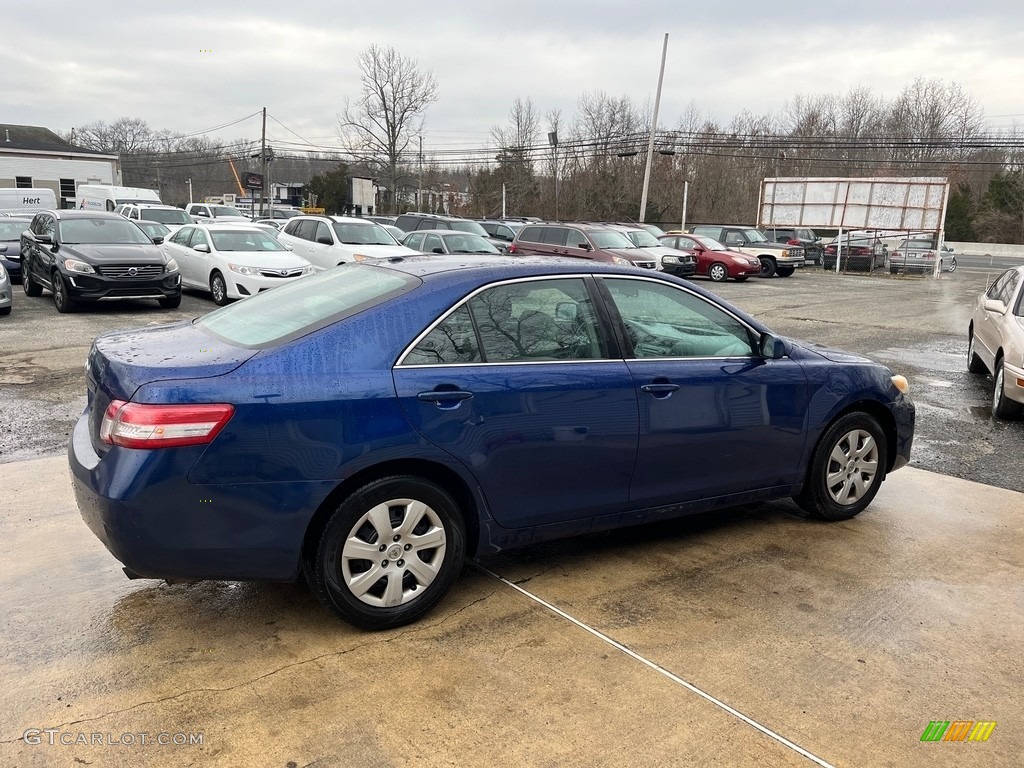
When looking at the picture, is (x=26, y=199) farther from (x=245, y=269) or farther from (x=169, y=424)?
(x=169, y=424)

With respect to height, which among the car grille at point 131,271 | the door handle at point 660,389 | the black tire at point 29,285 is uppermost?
the door handle at point 660,389

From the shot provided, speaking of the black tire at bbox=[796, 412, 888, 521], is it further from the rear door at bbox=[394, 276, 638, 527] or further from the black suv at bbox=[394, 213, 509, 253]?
the black suv at bbox=[394, 213, 509, 253]

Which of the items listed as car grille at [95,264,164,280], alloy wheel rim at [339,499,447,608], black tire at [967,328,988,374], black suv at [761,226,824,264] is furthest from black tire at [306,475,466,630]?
black suv at [761,226,824,264]

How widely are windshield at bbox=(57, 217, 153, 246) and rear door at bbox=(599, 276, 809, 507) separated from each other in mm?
12579

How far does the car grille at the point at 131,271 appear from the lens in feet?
42.4

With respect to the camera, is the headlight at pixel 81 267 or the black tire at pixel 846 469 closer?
the black tire at pixel 846 469

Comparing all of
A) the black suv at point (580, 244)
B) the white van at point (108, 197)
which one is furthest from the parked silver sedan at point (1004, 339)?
the white van at point (108, 197)

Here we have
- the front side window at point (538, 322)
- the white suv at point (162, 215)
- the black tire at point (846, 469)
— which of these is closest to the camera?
the front side window at point (538, 322)

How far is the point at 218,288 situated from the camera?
49.2ft

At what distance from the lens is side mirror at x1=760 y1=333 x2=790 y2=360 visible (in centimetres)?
441

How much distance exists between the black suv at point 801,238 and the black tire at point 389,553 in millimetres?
31583

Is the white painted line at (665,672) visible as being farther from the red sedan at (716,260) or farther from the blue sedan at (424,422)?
the red sedan at (716,260)

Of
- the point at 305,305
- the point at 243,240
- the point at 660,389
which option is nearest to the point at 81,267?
the point at 243,240

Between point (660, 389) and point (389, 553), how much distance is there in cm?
156
